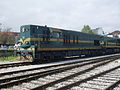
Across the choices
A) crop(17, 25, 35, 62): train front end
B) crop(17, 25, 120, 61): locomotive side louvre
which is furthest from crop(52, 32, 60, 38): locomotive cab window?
crop(17, 25, 35, 62): train front end

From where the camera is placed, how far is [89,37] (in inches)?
931

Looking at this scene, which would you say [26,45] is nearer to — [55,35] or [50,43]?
[50,43]

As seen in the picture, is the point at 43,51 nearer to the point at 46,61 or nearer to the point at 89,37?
the point at 46,61

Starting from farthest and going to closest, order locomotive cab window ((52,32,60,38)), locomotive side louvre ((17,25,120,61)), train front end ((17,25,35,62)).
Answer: locomotive cab window ((52,32,60,38)) → locomotive side louvre ((17,25,120,61)) → train front end ((17,25,35,62))

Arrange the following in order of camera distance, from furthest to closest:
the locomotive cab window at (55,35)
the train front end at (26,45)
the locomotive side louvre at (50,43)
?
the locomotive cab window at (55,35)
the locomotive side louvre at (50,43)
the train front end at (26,45)

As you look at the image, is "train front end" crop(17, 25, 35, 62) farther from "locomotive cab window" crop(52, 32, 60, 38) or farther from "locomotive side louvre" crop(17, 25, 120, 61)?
"locomotive cab window" crop(52, 32, 60, 38)

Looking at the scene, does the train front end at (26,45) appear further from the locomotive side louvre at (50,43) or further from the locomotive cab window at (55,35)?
the locomotive cab window at (55,35)

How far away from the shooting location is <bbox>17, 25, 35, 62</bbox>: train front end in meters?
13.9

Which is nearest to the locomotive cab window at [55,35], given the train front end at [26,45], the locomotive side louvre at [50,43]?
the locomotive side louvre at [50,43]

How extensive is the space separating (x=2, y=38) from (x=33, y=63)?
137ft

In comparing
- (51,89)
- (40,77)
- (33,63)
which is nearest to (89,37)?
(33,63)

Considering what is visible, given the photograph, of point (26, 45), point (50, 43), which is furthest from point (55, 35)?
point (26, 45)

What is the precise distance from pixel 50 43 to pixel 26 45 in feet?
8.62

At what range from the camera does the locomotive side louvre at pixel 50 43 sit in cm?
1417
